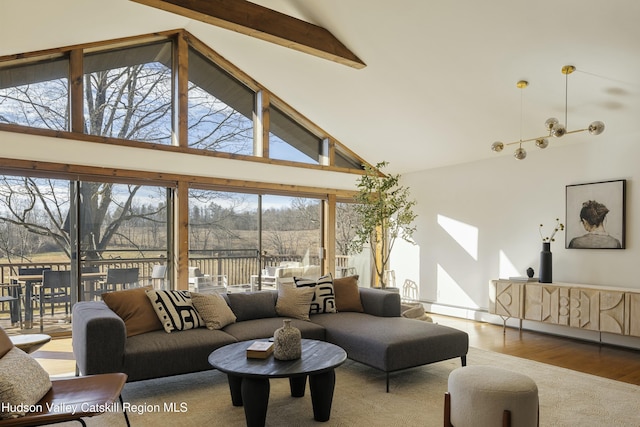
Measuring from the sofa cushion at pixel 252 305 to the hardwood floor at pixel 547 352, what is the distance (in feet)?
5.04

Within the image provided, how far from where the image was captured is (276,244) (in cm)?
682

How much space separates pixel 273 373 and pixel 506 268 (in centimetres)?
457

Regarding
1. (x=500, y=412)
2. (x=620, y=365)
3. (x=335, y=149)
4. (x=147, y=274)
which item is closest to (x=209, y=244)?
(x=147, y=274)

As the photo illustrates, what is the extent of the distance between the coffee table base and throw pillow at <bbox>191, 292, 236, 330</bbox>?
0.80 meters

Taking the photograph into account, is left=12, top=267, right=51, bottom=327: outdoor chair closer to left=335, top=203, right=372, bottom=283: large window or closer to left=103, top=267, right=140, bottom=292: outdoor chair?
left=103, top=267, right=140, bottom=292: outdoor chair

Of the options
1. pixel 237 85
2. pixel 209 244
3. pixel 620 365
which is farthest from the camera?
pixel 237 85

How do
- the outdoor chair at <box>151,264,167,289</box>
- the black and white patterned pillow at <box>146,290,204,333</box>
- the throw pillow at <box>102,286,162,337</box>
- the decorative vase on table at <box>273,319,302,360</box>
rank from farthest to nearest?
the outdoor chair at <box>151,264,167,289</box>
the black and white patterned pillow at <box>146,290,204,333</box>
the throw pillow at <box>102,286,162,337</box>
the decorative vase on table at <box>273,319,302,360</box>

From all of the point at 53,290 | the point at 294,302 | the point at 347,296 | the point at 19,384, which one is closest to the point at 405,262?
the point at 347,296

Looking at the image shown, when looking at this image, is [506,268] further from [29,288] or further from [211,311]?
[29,288]

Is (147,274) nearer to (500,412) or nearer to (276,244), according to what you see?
(276,244)

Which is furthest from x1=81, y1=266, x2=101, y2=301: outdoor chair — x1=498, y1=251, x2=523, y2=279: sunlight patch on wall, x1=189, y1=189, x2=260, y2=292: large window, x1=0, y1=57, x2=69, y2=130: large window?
x1=498, y1=251, x2=523, y2=279: sunlight patch on wall

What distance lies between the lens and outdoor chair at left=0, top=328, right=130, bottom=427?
6.50 ft

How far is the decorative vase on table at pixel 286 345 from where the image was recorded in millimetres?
2877

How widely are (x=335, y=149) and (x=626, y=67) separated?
170 inches
